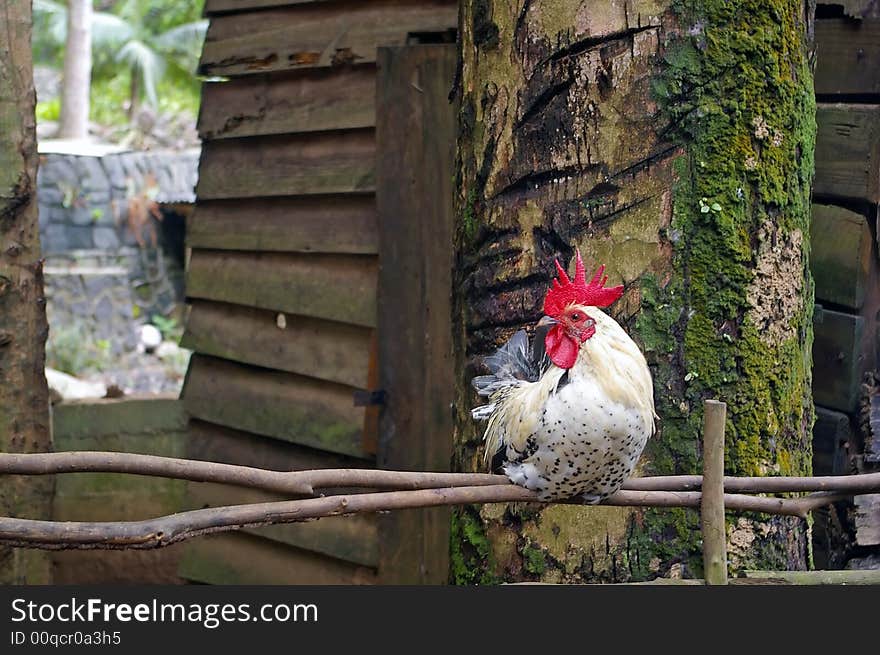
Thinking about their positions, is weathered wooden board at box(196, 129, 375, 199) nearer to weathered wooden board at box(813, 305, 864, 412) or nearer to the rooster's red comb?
weathered wooden board at box(813, 305, 864, 412)

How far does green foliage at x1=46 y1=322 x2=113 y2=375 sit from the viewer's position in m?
9.84

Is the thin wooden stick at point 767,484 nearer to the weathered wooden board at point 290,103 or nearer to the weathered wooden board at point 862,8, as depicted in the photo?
the weathered wooden board at point 862,8

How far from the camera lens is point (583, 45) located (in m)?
2.45

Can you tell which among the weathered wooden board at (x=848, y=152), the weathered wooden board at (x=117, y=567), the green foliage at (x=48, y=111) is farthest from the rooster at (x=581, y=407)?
the green foliage at (x=48, y=111)

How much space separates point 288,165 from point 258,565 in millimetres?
1825

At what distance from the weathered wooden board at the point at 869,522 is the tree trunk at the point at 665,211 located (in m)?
0.60

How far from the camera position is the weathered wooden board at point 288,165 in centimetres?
407

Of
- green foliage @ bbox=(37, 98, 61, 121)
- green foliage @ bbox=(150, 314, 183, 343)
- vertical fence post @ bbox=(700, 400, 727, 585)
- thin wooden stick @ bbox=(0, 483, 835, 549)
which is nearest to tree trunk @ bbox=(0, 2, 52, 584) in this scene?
thin wooden stick @ bbox=(0, 483, 835, 549)

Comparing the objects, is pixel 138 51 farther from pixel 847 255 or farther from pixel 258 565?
pixel 847 255

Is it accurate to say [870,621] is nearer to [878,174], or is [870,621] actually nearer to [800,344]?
Result: [800,344]

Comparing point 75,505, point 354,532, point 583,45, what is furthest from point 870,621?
point 75,505

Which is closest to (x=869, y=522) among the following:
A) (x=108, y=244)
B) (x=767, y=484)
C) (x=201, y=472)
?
(x=767, y=484)

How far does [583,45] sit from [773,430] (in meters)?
1.08

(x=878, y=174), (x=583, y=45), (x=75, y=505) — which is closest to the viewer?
(x=583, y=45)
